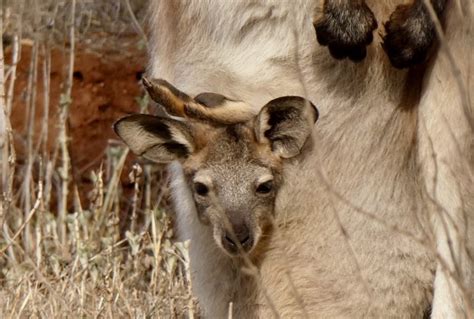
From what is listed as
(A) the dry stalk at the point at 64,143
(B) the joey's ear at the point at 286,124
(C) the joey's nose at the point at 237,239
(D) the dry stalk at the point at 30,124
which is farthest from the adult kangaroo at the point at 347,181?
(D) the dry stalk at the point at 30,124

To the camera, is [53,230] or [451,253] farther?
[53,230]

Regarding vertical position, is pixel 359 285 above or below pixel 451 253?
below

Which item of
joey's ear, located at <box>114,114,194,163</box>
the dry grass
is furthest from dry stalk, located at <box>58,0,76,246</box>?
joey's ear, located at <box>114,114,194,163</box>

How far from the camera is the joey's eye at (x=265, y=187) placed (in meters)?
3.69

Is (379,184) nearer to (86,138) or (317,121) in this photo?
(317,121)

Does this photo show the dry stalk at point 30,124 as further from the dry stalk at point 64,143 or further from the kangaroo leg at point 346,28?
the kangaroo leg at point 346,28

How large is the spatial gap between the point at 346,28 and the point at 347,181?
466 millimetres

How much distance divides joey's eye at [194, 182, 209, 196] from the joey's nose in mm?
169

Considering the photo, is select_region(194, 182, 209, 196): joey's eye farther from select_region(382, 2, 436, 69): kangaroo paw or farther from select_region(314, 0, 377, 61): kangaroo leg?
select_region(382, 2, 436, 69): kangaroo paw

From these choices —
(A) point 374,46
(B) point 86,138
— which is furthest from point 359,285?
(B) point 86,138

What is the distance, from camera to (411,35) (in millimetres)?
3580

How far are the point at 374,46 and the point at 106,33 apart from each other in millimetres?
3120

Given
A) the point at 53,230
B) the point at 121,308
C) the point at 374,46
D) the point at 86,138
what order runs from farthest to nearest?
the point at 86,138 < the point at 53,230 < the point at 121,308 < the point at 374,46

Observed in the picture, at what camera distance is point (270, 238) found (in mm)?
3811
